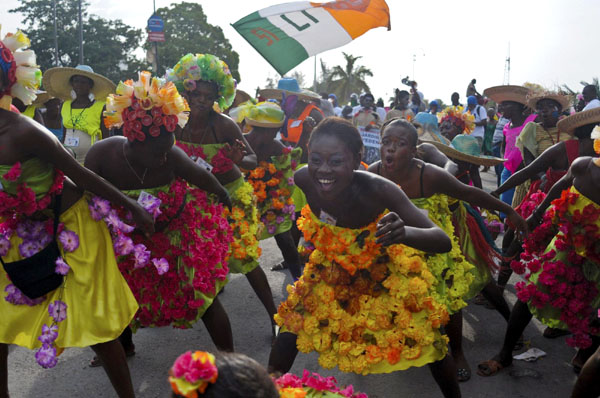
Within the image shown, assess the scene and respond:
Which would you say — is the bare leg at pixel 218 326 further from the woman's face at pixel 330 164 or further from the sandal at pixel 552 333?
the sandal at pixel 552 333

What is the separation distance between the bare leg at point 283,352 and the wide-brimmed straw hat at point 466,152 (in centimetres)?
321

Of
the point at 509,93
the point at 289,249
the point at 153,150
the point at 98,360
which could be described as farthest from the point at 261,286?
the point at 509,93

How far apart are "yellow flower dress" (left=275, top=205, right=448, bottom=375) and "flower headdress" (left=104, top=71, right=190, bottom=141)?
1193mm

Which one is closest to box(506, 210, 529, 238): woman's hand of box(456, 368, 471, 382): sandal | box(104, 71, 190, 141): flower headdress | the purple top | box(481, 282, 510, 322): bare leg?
box(481, 282, 510, 322): bare leg

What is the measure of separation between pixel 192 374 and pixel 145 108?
7.52 ft

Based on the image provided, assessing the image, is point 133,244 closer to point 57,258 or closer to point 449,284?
point 57,258

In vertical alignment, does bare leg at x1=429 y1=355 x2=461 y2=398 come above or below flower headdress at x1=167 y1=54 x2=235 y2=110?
below

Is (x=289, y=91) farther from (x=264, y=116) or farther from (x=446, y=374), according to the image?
(x=446, y=374)

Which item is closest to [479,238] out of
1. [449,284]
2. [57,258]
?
[449,284]

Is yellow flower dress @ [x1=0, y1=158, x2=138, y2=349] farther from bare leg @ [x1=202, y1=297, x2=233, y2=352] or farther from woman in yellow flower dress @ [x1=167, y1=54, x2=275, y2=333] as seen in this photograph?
woman in yellow flower dress @ [x1=167, y1=54, x2=275, y2=333]

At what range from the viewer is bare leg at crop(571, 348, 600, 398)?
3012 millimetres

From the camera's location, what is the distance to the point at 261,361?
463 cm

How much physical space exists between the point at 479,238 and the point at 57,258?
356 cm

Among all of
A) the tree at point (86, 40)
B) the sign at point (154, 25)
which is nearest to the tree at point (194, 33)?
the tree at point (86, 40)
